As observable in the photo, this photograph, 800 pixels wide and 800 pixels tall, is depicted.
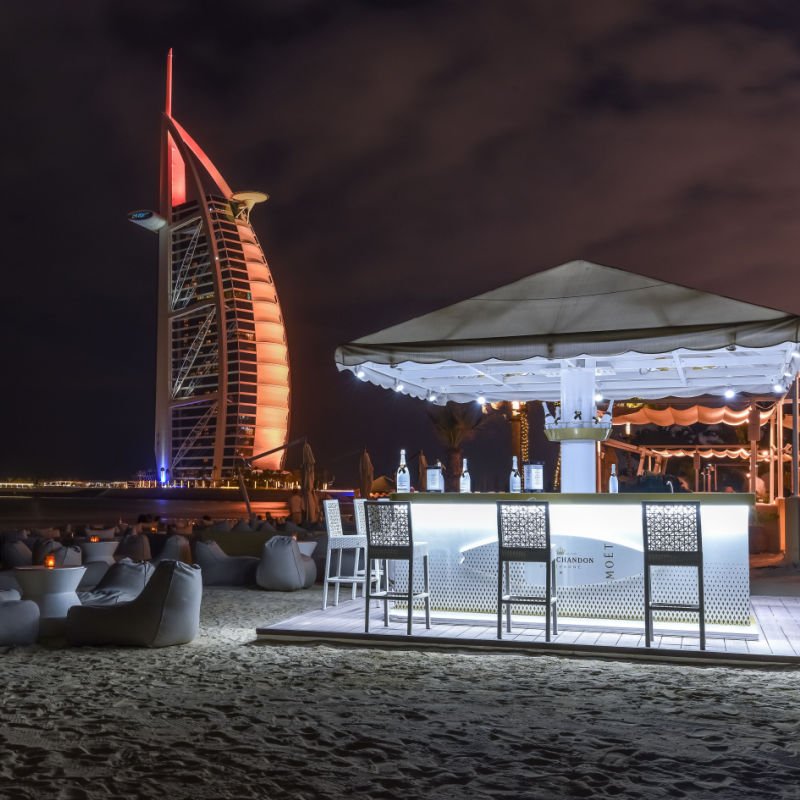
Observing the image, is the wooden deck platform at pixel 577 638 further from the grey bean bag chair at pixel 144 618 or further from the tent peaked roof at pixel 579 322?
the tent peaked roof at pixel 579 322

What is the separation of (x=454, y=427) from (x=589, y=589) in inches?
1291

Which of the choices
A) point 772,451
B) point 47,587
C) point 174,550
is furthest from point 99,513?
point 47,587

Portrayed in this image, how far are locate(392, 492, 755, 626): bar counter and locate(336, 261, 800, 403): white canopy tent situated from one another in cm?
110

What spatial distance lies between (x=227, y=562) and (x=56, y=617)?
443 cm

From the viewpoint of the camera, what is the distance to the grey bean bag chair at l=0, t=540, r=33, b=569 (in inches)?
431

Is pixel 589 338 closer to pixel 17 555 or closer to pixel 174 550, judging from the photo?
pixel 174 550

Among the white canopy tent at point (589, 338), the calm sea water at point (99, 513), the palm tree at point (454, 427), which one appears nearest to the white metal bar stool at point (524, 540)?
the white canopy tent at point (589, 338)

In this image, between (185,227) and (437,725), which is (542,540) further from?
(185,227)

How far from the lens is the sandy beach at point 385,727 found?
359cm

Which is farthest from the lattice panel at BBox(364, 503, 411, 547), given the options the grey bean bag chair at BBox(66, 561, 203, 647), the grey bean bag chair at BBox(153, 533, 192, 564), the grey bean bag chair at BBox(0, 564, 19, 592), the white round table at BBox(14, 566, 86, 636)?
the grey bean bag chair at BBox(153, 533, 192, 564)

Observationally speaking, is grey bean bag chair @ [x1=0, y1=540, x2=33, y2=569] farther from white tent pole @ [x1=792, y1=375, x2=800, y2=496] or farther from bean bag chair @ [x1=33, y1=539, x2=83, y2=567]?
white tent pole @ [x1=792, y1=375, x2=800, y2=496]

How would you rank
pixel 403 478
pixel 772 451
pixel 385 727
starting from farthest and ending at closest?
pixel 772 451, pixel 403 478, pixel 385 727

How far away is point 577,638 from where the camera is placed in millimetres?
6547

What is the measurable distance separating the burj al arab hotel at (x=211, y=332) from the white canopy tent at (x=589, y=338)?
72.2 metres
